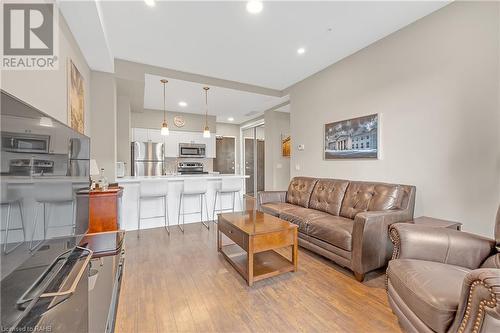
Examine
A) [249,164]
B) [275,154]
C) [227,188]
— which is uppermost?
[275,154]

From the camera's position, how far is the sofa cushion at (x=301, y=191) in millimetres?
3620

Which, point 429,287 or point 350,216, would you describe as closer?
point 429,287

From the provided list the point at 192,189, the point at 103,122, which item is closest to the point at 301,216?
the point at 192,189

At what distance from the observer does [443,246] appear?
5.15 ft

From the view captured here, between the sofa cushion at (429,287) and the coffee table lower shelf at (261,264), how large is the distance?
1.05 m

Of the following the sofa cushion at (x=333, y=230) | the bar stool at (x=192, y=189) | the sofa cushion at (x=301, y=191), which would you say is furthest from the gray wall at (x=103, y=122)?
the sofa cushion at (x=333, y=230)

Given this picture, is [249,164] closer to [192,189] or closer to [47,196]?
[192,189]

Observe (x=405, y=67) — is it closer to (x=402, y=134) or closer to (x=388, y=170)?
(x=402, y=134)

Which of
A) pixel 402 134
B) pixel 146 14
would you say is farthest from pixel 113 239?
pixel 402 134

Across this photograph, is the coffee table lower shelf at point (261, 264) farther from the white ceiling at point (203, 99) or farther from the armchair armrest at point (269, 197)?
the white ceiling at point (203, 99)

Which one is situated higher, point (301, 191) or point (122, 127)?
point (122, 127)

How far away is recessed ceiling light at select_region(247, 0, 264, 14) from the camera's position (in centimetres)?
222

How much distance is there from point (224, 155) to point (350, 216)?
5.51 meters

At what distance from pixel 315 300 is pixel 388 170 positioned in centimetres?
199
